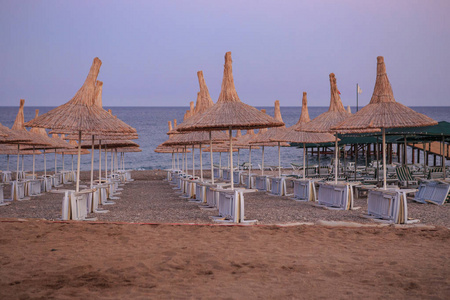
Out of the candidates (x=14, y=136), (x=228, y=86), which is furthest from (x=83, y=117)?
(x=14, y=136)

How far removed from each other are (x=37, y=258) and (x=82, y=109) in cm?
424

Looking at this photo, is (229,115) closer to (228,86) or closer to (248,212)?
(228,86)

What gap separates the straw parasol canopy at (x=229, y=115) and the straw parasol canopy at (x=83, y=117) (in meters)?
1.58

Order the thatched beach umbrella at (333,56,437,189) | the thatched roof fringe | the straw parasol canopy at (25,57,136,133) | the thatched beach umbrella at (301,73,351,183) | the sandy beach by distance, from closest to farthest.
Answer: the sandy beach, the straw parasol canopy at (25,57,136,133), the thatched beach umbrella at (333,56,437,189), the thatched roof fringe, the thatched beach umbrella at (301,73,351,183)

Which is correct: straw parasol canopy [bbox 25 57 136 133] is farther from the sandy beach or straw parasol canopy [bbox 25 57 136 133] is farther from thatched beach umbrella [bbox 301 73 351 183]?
thatched beach umbrella [bbox 301 73 351 183]

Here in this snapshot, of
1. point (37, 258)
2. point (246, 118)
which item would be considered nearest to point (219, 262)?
point (37, 258)

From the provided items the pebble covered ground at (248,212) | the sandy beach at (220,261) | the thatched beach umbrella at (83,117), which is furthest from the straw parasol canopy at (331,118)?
the thatched beach umbrella at (83,117)

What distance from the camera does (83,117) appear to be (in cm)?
878

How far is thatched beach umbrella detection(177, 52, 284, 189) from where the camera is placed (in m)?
8.48

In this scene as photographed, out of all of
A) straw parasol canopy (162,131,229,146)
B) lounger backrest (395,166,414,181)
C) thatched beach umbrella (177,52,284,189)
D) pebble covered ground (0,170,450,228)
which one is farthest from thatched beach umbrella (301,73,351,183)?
lounger backrest (395,166,414,181)

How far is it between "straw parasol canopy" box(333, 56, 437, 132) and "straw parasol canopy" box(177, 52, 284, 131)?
1.73m

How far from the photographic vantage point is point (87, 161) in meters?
56.2

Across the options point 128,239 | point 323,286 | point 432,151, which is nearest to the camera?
point 323,286

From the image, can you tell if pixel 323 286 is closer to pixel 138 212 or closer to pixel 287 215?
pixel 287 215
